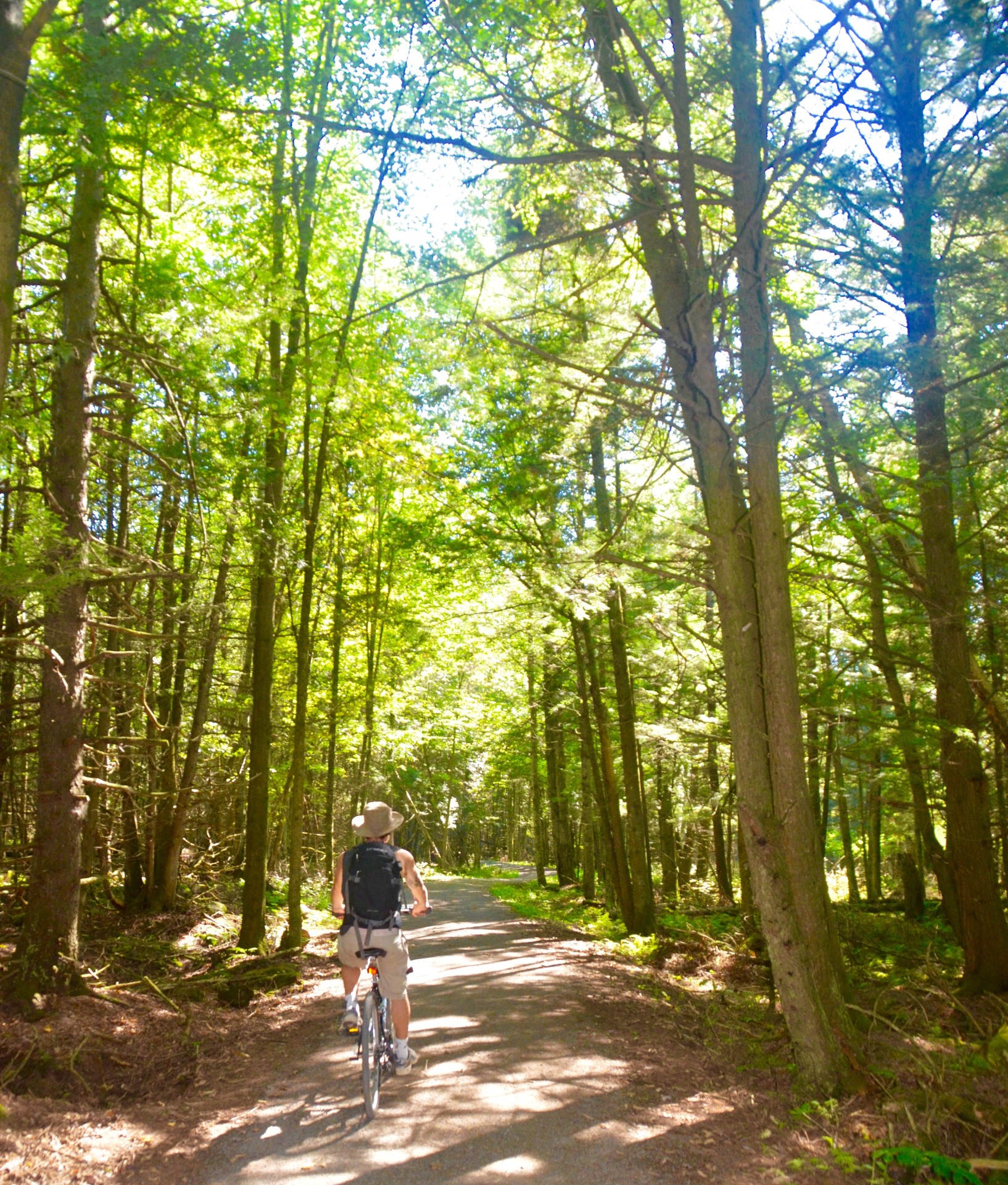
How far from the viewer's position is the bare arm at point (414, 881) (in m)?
5.81

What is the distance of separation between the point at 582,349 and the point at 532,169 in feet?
5.81

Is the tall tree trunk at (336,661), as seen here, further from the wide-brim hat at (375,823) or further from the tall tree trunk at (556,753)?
the wide-brim hat at (375,823)

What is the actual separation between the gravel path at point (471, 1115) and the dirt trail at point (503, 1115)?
0.01 meters

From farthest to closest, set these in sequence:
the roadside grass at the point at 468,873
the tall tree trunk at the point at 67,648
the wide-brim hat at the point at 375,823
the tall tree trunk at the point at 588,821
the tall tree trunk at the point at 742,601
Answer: the roadside grass at the point at 468,873 → the tall tree trunk at the point at 588,821 → the tall tree trunk at the point at 67,648 → the tall tree trunk at the point at 742,601 → the wide-brim hat at the point at 375,823

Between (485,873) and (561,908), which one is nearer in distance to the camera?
(561,908)

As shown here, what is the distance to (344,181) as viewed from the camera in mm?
11938

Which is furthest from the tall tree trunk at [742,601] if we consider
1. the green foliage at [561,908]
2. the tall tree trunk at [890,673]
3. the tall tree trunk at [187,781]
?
the green foliage at [561,908]

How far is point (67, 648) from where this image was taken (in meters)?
7.30

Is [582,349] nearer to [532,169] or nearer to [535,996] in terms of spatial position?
[532,169]

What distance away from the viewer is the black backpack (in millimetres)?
5527

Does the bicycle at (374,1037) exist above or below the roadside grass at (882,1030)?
above

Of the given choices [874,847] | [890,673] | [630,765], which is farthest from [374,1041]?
[874,847]

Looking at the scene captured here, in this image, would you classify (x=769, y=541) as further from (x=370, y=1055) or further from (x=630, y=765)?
(x=630, y=765)

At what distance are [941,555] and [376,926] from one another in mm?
7580
